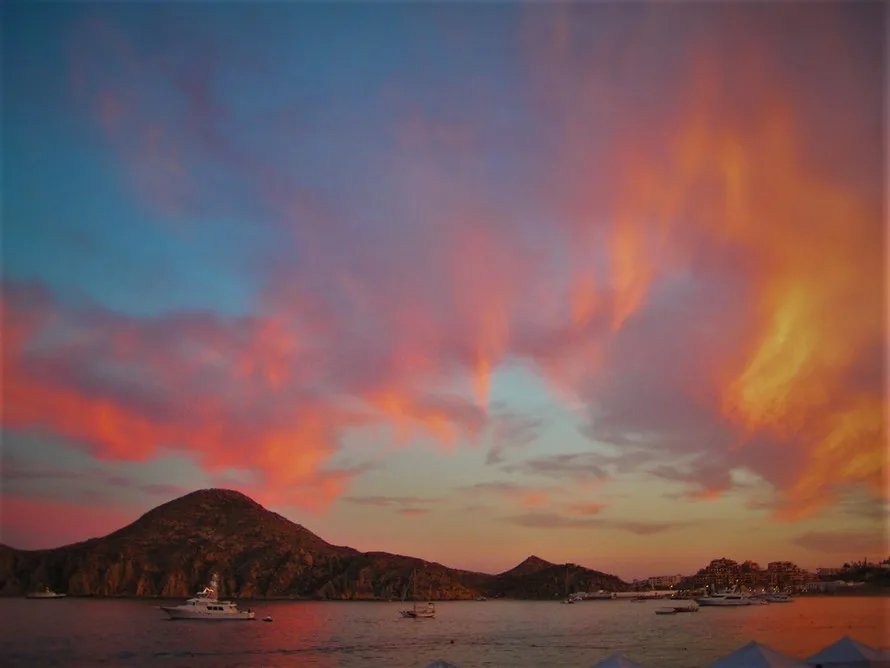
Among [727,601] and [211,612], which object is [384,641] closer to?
[211,612]

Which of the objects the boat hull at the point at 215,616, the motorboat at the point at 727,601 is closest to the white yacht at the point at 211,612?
the boat hull at the point at 215,616

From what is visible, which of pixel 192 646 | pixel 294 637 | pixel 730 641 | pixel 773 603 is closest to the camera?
pixel 192 646

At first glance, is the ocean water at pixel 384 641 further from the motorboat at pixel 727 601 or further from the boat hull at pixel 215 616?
the motorboat at pixel 727 601

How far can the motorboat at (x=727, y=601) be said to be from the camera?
17850cm

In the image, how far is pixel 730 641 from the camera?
3078 inches

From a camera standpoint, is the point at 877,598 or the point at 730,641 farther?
the point at 877,598

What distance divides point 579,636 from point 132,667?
5125 cm

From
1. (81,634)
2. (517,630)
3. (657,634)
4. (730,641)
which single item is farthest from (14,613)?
(730,641)

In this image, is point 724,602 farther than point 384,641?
Yes

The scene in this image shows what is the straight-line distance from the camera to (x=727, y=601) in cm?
17900

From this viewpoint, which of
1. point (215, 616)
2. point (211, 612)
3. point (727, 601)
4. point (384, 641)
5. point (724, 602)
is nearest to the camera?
point (384, 641)

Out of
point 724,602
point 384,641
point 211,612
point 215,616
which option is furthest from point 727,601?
point 384,641

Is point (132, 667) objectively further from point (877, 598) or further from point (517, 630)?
point (877, 598)

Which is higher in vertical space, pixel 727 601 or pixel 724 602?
pixel 727 601
